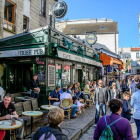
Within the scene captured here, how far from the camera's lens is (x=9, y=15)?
1192 centimetres

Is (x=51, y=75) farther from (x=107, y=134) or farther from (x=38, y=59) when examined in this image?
(x=107, y=134)

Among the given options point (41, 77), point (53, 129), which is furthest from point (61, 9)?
point (53, 129)

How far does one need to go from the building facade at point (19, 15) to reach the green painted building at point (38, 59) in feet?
6.14

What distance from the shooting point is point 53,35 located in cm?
918

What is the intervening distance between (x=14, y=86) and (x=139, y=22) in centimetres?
4883

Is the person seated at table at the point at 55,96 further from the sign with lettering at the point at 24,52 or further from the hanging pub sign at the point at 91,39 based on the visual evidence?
the hanging pub sign at the point at 91,39

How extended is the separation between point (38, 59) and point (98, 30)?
24.9m

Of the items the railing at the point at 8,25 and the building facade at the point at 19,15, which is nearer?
the building facade at the point at 19,15

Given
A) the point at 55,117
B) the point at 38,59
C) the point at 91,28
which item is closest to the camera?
the point at 55,117

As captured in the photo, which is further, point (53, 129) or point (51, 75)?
point (51, 75)

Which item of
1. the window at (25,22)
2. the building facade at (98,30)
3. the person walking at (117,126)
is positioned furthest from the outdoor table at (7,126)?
the building facade at (98,30)

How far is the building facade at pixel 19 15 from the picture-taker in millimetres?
11078

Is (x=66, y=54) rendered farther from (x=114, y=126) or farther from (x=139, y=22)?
(x=139, y=22)

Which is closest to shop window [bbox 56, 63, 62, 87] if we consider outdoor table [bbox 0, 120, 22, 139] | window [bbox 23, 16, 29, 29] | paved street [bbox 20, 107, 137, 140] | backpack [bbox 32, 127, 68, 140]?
paved street [bbox 20, 107, 137, 140]
